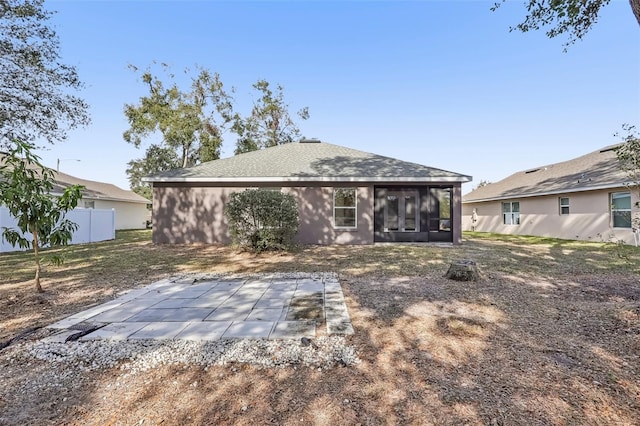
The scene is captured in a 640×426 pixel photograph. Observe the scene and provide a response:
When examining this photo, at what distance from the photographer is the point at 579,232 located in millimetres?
12781

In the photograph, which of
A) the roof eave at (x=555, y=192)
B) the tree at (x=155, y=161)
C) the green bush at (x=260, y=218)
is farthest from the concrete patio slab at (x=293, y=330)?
the tree at (x=155, y=161)

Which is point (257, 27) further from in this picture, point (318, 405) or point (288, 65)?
point (318, 405)

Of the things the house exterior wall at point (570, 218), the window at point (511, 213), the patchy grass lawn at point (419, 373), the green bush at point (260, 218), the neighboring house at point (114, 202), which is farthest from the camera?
the neighboring house at point (114, 202)

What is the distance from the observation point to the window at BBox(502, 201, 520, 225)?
16906 millimetres

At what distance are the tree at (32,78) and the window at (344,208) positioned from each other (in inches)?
408

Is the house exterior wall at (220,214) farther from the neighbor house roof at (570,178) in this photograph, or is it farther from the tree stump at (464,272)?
the neighbor house roof at (570,178)

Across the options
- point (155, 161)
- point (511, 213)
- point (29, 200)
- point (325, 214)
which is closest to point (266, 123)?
point (155, 161)

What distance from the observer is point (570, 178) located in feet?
46.4

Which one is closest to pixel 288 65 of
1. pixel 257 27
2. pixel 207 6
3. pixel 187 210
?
pixel 257 27

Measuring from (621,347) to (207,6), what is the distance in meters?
13.8

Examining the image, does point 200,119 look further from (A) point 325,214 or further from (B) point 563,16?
(B) point 563,16

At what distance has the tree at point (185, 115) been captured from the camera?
2180 cm

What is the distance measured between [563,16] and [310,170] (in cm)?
828

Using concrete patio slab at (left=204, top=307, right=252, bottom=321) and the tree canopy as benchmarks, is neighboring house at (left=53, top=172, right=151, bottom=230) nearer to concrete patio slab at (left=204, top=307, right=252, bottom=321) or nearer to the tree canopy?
the tree canopy
